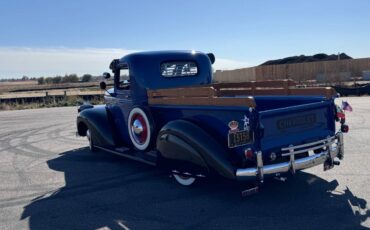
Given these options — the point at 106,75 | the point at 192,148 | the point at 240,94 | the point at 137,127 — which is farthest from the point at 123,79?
the point at 192,148

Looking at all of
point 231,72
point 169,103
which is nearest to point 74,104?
point 169,103

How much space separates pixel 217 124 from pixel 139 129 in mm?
1710

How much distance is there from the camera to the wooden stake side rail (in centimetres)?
445

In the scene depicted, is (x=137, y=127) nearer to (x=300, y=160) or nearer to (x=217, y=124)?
(x=217, y=124)

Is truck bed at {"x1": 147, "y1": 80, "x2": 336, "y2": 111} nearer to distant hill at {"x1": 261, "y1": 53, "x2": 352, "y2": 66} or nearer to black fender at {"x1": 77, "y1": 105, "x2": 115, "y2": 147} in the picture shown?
black fender at {"x1": 77, "y1": 105, "x2": 115, "y2": 147}

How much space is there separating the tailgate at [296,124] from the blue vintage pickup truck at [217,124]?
1cm

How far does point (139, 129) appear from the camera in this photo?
5906mm

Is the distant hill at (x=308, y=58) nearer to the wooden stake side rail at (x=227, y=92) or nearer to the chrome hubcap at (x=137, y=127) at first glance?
the wooden stake side rail at (x=227, y=92)

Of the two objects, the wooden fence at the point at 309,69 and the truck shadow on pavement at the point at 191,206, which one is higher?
the wooden fence at the point at 309,69

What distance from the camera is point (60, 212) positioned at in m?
4.64

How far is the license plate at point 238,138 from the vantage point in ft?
13.8

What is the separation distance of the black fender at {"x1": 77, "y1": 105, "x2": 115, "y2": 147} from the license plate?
10.7 ft

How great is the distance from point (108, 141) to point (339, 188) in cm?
401

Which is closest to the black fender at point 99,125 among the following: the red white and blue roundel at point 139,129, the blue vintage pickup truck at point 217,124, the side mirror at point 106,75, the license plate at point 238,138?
the blue vintage pickup truck at point 217,124
